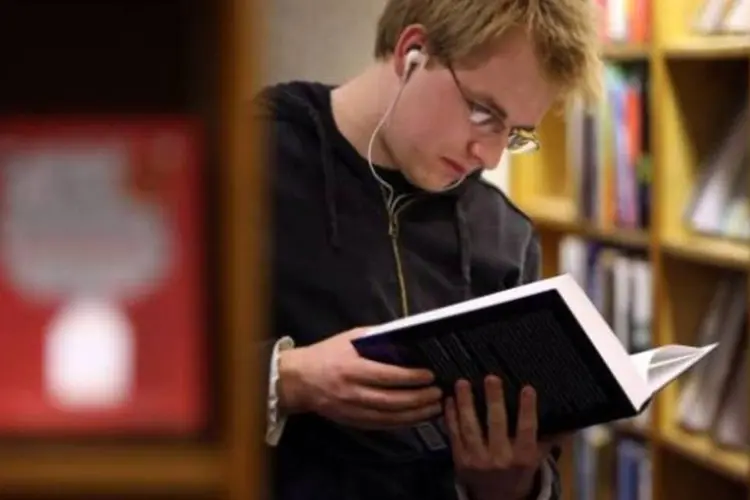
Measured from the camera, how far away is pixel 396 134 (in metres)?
1.47

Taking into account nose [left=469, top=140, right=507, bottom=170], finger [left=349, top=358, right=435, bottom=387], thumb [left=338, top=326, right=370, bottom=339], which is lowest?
finger [left=349, top=358, right=435, bottom=387]

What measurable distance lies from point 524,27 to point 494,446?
0.44 meters

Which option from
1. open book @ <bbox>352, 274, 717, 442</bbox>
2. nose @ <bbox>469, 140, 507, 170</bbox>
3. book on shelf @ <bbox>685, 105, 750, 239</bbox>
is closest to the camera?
open book @ <bbox>352, 274, 717, 442</bbox>

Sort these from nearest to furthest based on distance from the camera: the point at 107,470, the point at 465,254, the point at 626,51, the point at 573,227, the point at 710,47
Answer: the point at 107,470
the point at 465,254
the point at 710,47
the point at 626,51
the point at 573,227

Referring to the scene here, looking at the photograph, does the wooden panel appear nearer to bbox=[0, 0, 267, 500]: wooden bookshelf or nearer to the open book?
bbox=[0, 0, 267, 500]: wooden bookshelf

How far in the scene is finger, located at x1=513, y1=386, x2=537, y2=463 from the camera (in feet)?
4.46

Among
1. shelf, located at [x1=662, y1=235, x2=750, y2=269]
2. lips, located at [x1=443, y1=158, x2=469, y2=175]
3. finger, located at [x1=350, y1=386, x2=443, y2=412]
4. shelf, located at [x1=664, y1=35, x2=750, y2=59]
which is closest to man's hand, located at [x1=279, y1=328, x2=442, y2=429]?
finger, located at [x1=350, y1=386, x2=443, y2=412]

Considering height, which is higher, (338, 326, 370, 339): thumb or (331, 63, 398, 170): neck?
(331, 63, 398, 170): neck

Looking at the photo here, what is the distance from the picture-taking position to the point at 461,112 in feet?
4.78

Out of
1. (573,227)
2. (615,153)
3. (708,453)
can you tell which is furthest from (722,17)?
(708,453)

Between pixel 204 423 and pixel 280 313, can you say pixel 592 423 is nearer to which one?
pixel 280 313

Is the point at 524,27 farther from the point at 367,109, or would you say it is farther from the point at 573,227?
the point at 573,227

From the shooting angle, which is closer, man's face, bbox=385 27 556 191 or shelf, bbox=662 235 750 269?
man's face, bbox=385 27 556 191

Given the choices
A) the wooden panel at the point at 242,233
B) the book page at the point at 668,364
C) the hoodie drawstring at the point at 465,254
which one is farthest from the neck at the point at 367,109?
the wooden panel at the point at 242,233
